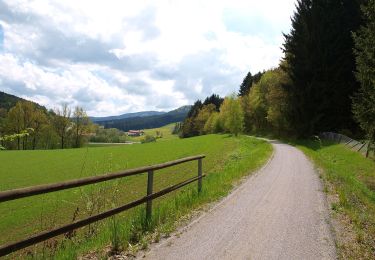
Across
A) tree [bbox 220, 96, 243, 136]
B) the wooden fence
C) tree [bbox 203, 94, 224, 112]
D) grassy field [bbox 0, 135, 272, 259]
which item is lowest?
grassy field [bbox 0, 135, 272, 259]

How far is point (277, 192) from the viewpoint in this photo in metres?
13.0

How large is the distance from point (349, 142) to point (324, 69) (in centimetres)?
1525

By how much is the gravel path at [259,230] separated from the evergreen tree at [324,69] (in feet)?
113

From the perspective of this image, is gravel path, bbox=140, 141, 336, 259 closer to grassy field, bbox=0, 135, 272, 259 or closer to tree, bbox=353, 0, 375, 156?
grassy field, bbox=0, 135, 272, 259

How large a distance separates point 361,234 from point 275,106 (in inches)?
1985

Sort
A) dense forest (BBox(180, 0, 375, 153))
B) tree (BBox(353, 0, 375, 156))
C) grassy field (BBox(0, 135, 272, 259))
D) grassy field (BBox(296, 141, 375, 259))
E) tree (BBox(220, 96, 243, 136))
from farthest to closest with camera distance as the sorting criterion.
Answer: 1. tree (BBox(220, 96, 243, 136))
2. dense forest (BBox(180, 0, 375, 153))
3. tree (BBox(353, 0, 375, 156))
4. grassy field (BBox(0, 135, 272, 259))
5. grassy field (BBox(296, 141, 375, 259))

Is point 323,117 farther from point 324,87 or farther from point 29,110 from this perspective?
point 29,110

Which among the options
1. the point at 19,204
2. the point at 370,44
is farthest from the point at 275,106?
the point at 19,204

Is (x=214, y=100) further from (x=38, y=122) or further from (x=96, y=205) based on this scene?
(x=96, y=205)

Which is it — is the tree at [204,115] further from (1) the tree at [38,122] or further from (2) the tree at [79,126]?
(1) the tree at [38,122]

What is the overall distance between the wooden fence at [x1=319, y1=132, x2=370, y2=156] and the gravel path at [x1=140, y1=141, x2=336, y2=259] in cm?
1653

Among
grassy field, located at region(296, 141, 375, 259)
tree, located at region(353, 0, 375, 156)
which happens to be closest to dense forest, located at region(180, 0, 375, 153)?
tree, located at region(353, 0, 375, 156)

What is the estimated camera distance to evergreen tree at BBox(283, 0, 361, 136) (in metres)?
44.8

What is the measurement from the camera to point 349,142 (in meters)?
32.9
